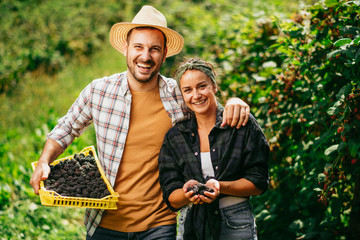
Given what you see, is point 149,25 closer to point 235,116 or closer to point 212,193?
point 235,116

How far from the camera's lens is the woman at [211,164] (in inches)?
89.0

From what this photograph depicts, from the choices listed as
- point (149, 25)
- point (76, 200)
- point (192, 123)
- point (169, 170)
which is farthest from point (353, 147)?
point (76, 200)

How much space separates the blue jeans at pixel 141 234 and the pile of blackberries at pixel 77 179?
355mm

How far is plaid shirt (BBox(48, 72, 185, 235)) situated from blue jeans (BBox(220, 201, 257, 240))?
0.71m

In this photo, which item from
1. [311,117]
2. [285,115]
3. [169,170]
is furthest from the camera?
[285,115]

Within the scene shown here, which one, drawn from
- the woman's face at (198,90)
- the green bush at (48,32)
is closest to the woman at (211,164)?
the woman's face at (198,90)

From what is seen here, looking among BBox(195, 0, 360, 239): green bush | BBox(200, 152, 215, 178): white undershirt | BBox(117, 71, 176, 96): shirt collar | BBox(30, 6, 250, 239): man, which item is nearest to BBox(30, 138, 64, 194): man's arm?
BBox(30, 6, 250, 239): man

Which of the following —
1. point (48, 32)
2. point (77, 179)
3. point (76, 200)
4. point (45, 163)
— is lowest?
point (76, 200)

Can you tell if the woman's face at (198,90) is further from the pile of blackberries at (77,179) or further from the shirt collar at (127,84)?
the pile of blackberries at (77,179)

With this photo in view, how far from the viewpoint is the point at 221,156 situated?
2320mm

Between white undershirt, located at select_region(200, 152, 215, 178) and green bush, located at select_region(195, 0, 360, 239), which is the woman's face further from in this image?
green bush, located at select_region(195, 0, 360, 239)

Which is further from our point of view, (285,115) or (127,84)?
(285,115)

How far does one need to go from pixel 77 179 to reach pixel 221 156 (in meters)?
0.93

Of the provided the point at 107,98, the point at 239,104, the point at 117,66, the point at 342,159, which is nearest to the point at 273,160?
the point at 342,159
